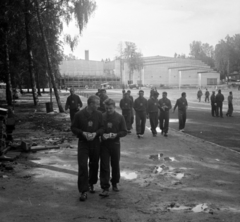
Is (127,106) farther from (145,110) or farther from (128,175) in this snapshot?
(128,175)

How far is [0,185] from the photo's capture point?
606 cm

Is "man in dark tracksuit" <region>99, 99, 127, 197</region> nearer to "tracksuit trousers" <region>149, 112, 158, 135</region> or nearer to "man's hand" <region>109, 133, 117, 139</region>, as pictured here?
"man's hand" <region>109, 133, 117, 139</region>

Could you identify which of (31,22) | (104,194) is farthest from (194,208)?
(31,22)

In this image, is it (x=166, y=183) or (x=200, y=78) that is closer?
(x=166, y=183)

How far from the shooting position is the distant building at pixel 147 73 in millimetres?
94125

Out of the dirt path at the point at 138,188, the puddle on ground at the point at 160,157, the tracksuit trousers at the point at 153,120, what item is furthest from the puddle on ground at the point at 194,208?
the tracksuit trousers at the point at 153,120

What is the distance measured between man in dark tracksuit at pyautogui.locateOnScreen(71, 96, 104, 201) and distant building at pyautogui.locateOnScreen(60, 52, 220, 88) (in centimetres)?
8841

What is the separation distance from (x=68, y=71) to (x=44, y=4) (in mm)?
88468

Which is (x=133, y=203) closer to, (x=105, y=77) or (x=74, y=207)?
(x=74, y=207)

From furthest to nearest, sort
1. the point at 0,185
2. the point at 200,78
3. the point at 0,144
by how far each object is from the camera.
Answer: the point at 200,78 < the point at 0,144 < the point at 0,185

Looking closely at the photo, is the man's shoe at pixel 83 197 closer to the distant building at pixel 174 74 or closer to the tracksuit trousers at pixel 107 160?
the tracksuit trousers at pixel 107 160

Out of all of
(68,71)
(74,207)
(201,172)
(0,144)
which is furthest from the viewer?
(68,71)

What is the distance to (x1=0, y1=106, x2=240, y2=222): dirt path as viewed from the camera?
462cm

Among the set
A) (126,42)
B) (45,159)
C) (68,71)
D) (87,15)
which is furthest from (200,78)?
(45,159)
